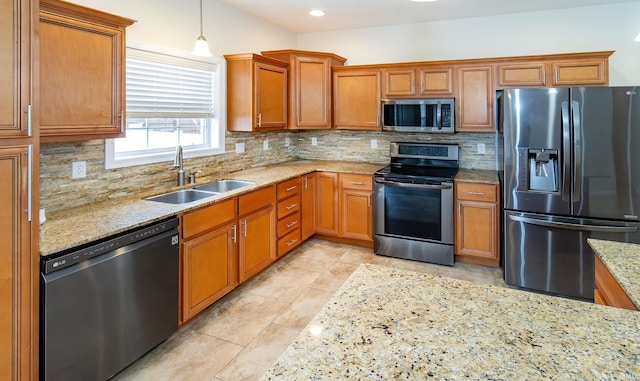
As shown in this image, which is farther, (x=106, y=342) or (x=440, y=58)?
(x=440, y=58)

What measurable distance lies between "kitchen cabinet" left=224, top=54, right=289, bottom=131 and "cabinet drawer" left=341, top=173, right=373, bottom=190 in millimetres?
1000

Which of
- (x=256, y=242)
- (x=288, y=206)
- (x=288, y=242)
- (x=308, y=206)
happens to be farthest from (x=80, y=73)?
(x=308, y=206)

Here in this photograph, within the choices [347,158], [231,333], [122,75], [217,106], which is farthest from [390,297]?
[347,158]

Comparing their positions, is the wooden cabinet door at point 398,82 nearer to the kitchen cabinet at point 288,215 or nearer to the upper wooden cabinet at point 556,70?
the upper wooden cabinet at point 556,70

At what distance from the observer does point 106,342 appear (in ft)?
6.51

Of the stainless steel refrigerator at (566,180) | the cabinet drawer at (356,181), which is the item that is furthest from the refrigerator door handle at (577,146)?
the cabinet drawer at (356,181)

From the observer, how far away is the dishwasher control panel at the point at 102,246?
172 centimetres

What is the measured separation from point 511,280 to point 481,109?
1705mm

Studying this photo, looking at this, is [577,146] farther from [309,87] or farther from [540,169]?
[309,87]

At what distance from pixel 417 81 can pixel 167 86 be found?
100.0 inches

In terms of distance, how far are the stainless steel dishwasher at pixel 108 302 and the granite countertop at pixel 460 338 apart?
1.34 meters

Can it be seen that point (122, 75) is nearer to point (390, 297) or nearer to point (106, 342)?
point (106, 342)

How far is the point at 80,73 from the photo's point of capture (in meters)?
2.11

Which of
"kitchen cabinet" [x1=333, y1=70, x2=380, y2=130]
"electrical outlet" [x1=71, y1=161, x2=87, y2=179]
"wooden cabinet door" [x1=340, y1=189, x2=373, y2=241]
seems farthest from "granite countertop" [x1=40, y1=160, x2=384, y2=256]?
"kitchen cabinet" [x1=333, y1=70, x2=380, y2=130]
